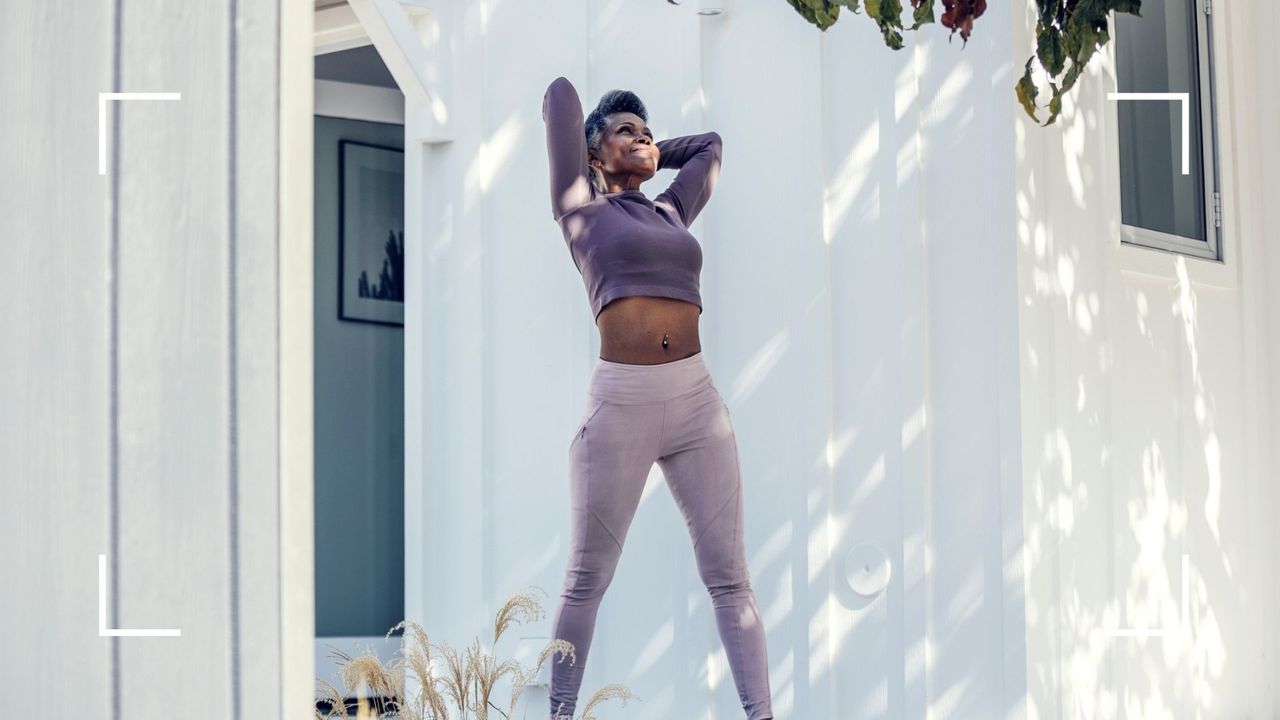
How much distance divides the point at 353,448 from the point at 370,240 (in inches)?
28.3

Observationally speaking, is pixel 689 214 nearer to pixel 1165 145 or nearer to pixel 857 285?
pixel 857 285

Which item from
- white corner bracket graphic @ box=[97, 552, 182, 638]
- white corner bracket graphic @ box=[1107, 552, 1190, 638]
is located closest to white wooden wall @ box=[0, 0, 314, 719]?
white corner bracket graphic @ box=[97, 552, 182, 638]

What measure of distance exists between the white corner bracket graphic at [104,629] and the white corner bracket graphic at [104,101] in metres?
0.44

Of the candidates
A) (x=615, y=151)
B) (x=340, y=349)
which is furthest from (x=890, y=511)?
(x=340, y=349)

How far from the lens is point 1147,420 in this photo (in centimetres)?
424

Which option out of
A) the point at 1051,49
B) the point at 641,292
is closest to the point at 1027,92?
the point at 1051,49

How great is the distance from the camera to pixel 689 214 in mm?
3619

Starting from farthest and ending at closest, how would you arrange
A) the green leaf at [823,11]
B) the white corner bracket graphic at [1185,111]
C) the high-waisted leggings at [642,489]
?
the white corner bracket graphic at [1185,111]
the high-waisted leggings at [642,489]
the green leaf at [823,11]

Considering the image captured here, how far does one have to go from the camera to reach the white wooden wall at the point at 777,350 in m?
3.71

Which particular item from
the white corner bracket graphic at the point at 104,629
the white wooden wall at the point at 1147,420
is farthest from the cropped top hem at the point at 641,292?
the white corner bracket graphic at the point at 104,629

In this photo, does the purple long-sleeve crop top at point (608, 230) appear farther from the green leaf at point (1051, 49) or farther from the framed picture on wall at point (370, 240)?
the framed picture on wall at point (370, 240)

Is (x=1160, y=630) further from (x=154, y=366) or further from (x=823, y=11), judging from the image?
(x=154, y=366)

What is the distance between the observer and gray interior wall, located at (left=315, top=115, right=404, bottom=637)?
15.5 ft

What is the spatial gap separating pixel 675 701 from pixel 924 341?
123cm
